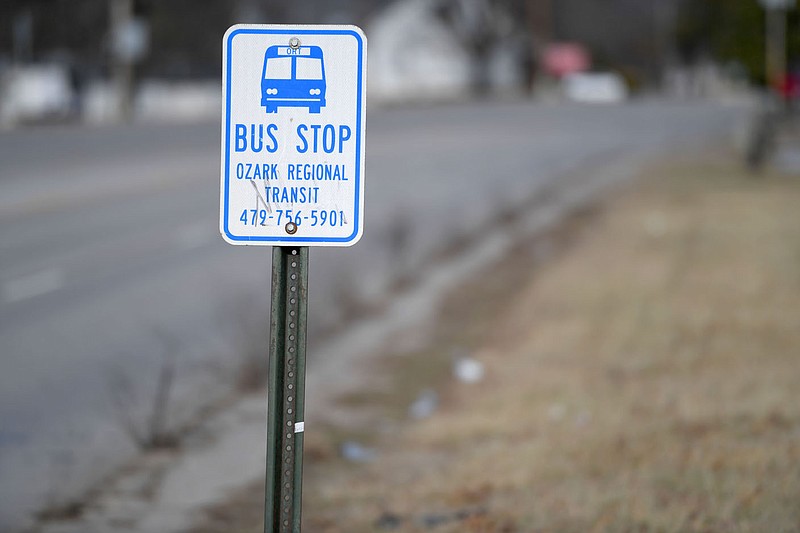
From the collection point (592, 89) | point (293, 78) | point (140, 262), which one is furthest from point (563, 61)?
point (293, 78)

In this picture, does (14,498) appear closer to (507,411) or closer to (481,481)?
(481,481)

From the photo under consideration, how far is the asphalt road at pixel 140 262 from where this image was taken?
756 cm

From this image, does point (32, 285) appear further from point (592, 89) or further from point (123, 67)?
point (592, 89)

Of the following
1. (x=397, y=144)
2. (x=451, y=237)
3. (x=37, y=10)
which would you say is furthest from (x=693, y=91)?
(x=451, y=237)

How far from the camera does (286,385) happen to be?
11.2 feet

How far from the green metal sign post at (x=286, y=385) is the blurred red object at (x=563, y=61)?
251 ft

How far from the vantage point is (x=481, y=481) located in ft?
18.9

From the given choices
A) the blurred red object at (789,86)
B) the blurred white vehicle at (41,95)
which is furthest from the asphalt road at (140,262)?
the blurred white vehicle at (41,95)

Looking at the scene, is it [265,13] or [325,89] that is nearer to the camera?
[325,89]

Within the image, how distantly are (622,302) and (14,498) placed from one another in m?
5.57

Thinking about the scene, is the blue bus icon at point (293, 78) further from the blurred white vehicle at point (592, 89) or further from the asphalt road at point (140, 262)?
the blurred white vehicle at point (592, 89)

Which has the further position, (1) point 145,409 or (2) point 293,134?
(1) point 145,409

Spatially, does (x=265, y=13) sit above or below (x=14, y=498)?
above

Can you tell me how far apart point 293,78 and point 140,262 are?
11.0m
